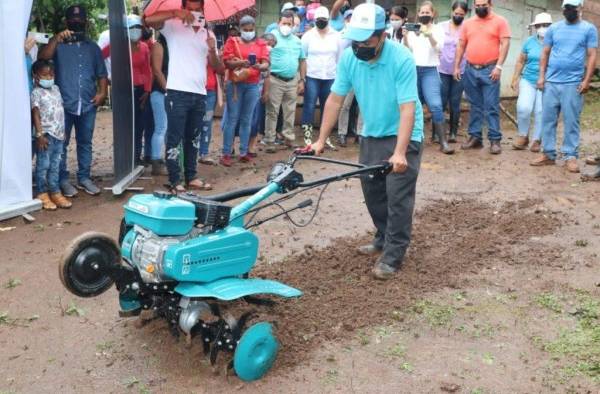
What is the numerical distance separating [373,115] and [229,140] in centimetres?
440

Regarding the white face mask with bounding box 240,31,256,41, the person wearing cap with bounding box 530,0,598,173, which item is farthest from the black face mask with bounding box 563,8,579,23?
the white face mask with bounding box 240,31,256,41

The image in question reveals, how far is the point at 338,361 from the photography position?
424cm

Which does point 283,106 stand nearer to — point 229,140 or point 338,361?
point 229,140

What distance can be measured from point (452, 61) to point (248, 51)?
10.3ft

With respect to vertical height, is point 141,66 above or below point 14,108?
above

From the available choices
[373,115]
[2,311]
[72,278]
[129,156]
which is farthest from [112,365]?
[129,156]

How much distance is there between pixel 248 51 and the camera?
9328 millimetres

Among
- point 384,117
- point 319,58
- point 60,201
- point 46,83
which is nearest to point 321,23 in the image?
point 319,58

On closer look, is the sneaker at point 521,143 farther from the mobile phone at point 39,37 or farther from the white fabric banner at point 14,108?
the white fabric banner at point 14,108

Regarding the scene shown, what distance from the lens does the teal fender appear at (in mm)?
3861

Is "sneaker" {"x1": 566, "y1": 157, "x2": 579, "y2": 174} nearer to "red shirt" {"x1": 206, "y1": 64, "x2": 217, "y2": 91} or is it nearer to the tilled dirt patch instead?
the tilled dirt patch

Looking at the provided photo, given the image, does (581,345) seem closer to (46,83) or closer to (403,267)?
(403,267)

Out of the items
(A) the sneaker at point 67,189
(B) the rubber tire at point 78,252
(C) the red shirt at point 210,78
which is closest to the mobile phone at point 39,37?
(A) the sneaker at point 67,189

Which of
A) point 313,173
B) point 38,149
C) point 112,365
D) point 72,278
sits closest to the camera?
point 72,278
